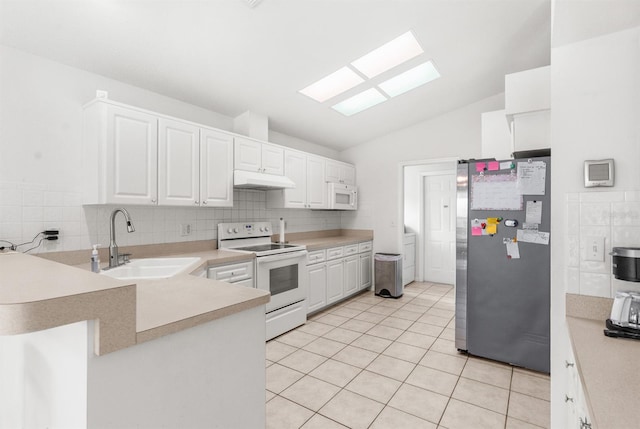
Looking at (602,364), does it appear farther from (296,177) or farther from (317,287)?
(296,177)

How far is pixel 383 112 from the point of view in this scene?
4.21 meters

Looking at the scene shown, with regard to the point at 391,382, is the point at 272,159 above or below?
above

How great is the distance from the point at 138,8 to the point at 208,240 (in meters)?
2.07

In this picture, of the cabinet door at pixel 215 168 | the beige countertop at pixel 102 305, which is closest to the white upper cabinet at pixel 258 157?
the cabinet door at pixel 215 168

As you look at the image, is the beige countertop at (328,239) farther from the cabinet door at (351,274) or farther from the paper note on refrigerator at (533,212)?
the paper note on refrigerator at (533,212)

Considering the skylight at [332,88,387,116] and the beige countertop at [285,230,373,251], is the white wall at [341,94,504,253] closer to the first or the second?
the beige countertop at [285,230,373,251]

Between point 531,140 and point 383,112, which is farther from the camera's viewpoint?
point 383,112

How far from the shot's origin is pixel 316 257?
3836 millimetres

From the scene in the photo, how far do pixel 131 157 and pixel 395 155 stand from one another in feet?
12.3

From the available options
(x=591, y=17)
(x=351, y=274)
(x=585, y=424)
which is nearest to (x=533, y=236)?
(x=591, y=17)

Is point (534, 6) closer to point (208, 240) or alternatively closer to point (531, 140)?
point (531, 140)

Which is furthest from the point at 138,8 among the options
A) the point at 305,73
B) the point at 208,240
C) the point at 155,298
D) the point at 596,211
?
the point at 596,211

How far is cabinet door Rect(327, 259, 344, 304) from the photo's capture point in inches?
159

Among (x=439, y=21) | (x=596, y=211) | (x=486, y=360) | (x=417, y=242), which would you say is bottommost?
(x=486, y=360)
